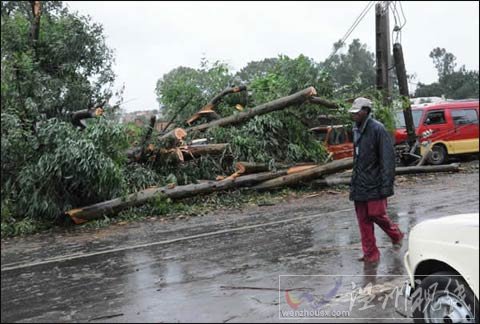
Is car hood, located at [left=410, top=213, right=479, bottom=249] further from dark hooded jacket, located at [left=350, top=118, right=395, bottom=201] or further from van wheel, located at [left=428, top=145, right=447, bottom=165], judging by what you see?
van wheel, located at [left=428, top=145, right=447, bottom=165]

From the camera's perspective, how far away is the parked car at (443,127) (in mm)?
16828

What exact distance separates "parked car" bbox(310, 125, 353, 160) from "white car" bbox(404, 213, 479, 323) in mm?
10257

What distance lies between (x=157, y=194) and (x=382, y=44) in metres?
9.22

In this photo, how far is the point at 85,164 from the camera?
936 centimetres

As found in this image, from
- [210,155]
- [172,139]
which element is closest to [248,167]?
[210,155]

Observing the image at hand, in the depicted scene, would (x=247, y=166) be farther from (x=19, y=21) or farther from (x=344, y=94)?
(x=19, y=21)

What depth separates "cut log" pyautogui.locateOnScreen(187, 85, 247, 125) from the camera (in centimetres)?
1329

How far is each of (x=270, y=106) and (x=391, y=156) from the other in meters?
6.93

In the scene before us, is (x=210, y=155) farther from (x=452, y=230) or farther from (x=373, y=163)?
(x=452, y=230)

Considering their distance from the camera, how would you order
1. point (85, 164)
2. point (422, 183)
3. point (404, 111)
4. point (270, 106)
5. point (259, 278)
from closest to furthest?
point (259, 278), point (85, 164), point (270, 106), point (422, 183), point (404, 111)

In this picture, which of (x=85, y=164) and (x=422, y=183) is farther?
(x=422, y=183)

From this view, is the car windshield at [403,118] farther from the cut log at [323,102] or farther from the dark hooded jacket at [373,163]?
the dark hooded jacket at [373,163]

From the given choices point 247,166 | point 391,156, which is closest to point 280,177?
point 247,166

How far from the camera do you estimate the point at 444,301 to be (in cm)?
379
